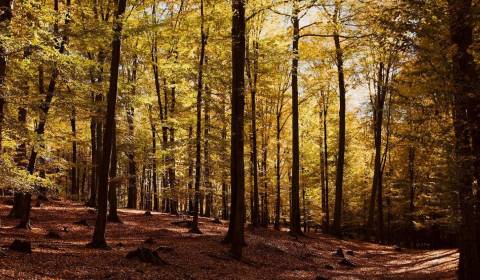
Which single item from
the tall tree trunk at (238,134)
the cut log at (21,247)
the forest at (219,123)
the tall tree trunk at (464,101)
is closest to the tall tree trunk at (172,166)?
the forest at (219,123)

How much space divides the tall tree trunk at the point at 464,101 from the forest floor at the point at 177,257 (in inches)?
233

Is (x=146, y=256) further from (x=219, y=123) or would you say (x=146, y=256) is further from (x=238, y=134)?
(x=219, y=123)

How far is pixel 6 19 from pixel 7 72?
14.0ft

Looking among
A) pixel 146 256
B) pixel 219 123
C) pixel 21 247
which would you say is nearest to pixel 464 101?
pixel 146 256

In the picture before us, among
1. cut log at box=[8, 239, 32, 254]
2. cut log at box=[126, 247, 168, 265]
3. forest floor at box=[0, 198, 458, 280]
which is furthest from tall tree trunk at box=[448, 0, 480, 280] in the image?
cut log at box=[8, 239, 32, 254]

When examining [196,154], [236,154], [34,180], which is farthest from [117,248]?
[196,154]

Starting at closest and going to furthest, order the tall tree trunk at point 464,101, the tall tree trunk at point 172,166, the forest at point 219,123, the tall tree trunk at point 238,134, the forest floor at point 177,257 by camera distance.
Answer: the tall tree trunk at point 464,101
the forest at point 219,123
the forest floor at point 177,257
the tall tree trunk at point 238,134
the tall tree trunk at point 172,166

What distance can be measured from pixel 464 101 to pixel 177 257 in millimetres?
9869

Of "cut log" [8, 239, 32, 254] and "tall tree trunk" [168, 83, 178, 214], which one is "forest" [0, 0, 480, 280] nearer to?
"cut log" [8, 239, 32, 254]

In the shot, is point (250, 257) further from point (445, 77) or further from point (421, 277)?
point (445, 77)

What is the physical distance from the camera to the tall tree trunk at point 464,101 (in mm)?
8391

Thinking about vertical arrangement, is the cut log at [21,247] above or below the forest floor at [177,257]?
above

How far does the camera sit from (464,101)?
874cm

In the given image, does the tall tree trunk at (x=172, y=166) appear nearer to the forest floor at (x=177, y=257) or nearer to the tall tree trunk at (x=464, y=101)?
the forest floor at (x=177, y=257)
